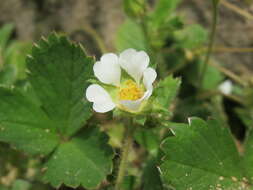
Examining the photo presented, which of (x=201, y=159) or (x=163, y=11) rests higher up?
(x=163, y=11)

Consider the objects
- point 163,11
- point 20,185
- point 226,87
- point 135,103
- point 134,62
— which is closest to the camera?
point 135,103

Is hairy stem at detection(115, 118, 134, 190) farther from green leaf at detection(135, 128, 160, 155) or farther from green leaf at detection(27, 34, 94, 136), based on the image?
green leaf at detection(135, 128, 160, 155)

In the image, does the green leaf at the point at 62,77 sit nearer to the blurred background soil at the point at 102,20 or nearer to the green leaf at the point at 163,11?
the green leaf at the point at 163,11

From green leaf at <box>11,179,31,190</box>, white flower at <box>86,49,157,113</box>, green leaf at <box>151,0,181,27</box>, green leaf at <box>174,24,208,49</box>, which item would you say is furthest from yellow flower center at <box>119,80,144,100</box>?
green leaf at <box>174,24,208,49</box>

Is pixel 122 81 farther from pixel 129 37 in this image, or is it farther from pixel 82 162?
pixel 129 37

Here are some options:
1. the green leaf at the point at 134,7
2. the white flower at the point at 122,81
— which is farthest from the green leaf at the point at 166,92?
the green leaf at the point at 134,7

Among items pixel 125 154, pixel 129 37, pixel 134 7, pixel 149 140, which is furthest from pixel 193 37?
pixel 125 154
